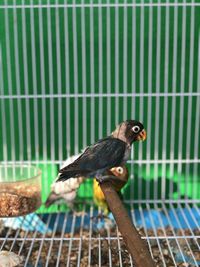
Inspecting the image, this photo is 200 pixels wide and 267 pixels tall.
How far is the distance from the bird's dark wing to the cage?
0.53m

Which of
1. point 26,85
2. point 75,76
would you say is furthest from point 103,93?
point 26,85

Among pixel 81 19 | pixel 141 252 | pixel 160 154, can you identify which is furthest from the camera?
pixel 160 154

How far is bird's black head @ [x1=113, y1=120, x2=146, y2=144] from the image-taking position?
2.11 m

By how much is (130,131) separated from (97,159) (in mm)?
223

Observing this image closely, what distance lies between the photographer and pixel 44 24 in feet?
8.34

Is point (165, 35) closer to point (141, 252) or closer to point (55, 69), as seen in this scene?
point (55, 69)

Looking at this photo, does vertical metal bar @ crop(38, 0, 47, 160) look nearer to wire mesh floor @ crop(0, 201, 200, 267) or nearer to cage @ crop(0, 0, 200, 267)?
cage @ crop(0, 0, 200, 267)

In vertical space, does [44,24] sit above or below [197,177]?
above

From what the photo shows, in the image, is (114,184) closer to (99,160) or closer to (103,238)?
(103,238)

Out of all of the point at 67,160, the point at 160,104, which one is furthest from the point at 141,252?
the point at 160,104

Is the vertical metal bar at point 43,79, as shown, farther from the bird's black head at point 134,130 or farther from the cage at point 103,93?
the bird's black head at point 134,130

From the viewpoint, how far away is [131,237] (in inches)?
58.6

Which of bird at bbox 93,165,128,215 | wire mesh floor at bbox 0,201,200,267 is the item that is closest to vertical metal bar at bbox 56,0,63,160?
bird at bbox 93,165,128,215

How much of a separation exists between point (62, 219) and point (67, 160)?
333 millimetres
